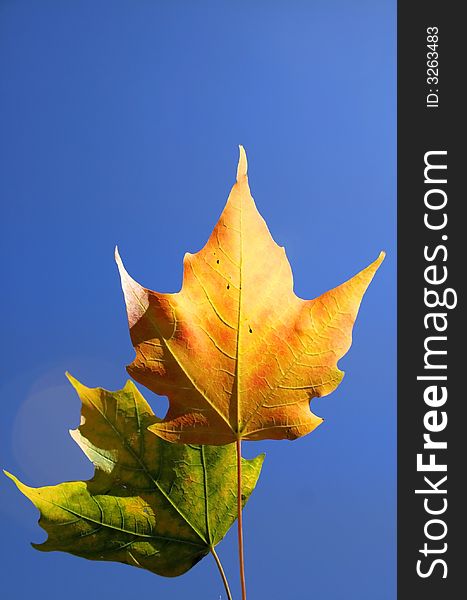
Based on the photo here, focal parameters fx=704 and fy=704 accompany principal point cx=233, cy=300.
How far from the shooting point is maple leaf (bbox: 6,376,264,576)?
30 cm

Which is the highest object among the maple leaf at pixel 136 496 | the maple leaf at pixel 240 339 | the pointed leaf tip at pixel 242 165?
the pointed leaf tip at pixel 242 165

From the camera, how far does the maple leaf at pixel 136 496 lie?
301 mm

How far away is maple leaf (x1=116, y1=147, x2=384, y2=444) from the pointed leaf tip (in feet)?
0.04

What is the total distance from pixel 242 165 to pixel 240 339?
7 centimetres

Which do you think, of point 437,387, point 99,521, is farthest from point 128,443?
point 437,387

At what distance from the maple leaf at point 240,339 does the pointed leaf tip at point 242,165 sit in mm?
11

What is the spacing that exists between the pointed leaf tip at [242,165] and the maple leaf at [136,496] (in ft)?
0.36

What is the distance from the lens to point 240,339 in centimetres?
28

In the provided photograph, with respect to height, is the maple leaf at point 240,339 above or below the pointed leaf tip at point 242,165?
below

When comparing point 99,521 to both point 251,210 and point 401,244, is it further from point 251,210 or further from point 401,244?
point 401,244

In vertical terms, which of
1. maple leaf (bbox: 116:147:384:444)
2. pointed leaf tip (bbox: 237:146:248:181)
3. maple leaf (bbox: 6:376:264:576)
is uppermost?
pointed leaf tip (bbox: 237:146:248:181)

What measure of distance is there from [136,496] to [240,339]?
88mm

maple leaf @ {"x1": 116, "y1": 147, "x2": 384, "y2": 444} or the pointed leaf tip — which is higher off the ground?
the pointed leaf tip

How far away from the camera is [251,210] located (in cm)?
27
